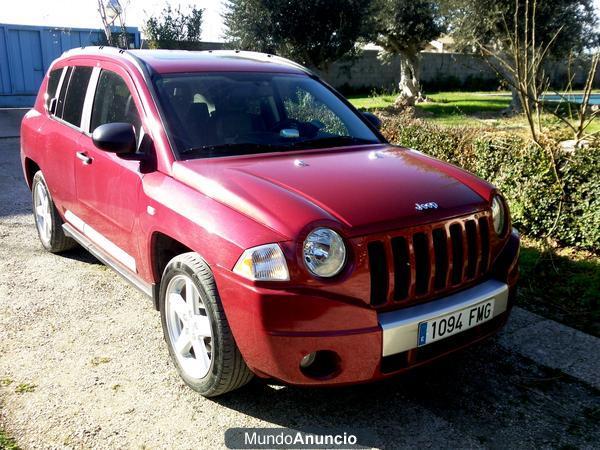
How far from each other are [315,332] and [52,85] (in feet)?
12.8

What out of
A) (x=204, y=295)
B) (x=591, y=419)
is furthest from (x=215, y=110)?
(x=591, y=419)

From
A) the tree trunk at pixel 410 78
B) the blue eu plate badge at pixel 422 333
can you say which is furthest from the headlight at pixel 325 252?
the tree trunk at pixel 410 78

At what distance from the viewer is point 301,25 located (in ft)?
50.9

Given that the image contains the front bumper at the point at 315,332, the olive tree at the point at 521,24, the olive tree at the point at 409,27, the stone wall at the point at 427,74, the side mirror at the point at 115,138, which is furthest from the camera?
the stone wall at the point at 427,74

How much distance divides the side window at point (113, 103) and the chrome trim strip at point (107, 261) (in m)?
0.87

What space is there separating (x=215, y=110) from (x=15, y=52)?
18.7 metres

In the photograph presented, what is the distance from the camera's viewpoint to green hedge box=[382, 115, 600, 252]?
5.21 m

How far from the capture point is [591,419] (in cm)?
312

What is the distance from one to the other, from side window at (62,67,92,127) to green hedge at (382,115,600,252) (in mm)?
3994

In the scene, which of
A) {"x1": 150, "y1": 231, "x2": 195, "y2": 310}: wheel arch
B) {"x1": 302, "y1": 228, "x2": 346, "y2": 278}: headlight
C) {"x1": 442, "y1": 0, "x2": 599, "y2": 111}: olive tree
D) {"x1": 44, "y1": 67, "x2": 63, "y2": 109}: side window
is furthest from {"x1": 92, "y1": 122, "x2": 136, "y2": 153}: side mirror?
{"x1": 442, "y1": 0, "x2": 599, "y2": 111}: olive tree

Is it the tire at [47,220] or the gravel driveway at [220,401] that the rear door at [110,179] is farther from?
the tire at [47,220]

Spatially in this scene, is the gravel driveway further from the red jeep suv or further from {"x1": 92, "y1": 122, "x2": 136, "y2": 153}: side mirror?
{"x1": 92, "y1": 122, "x2": 136, "y2": 153}: side mirror

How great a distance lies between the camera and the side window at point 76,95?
4543mm

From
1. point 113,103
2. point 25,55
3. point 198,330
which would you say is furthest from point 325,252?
point 25,55
